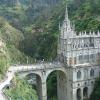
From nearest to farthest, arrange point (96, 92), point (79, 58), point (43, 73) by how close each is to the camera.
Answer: point (43, 73), point (96, 92), point (79, 58)

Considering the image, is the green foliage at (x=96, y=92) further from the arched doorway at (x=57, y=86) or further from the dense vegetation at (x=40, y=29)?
the dense vegetation at (x=40, y=29)

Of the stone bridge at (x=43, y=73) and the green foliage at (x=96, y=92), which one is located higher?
the stone bridge at (x=43, y=73)

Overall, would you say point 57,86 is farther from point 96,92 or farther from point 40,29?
point 40,29

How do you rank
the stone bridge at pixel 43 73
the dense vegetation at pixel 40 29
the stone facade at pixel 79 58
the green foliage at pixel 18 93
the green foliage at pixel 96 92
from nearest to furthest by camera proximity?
the green foliage at pixel 18 93 → the stone bridge at pixel 43 73 → the stone facade at pixel 79 58 → the green foliage at pixel 96 92 → the dense vegetation at pixel 40 29

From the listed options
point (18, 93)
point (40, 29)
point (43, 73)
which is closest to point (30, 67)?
point (43, 73)

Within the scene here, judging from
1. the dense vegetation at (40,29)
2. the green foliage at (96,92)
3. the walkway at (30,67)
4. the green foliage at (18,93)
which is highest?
the dense vegetation at (40,29)

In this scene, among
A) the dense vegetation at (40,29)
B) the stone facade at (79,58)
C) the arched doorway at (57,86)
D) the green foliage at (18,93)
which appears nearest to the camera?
the green foliage at (18,93)

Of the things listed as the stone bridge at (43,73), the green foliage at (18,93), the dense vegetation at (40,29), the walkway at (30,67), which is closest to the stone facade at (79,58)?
the stone bridge at (43,73)
